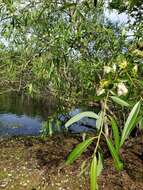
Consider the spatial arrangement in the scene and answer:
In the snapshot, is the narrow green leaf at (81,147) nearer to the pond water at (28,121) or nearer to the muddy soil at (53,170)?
the muddy soil at (53,170)

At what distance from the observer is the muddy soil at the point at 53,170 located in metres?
8.66

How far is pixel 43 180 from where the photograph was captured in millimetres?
8875

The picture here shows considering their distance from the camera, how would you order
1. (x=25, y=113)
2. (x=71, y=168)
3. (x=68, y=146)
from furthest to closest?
(x=25, y=113)
(x=68, y=146)
(x=71, y=168)

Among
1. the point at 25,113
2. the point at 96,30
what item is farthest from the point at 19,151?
the point at 25,113

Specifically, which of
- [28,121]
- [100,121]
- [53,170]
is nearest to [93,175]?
[100,121]

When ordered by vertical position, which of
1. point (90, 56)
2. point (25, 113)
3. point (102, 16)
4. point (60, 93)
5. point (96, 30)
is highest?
point (102, 16)

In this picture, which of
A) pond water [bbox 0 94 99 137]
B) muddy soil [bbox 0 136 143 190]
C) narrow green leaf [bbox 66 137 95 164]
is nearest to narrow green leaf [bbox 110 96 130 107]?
narrow green leaf [bbox 66 137 95 164]

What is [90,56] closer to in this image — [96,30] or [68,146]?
[96,30]

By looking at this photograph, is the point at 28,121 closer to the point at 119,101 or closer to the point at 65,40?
the point at 65,40

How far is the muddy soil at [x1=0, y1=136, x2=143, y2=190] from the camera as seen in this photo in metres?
8.66

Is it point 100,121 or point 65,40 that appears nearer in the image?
point 100,121

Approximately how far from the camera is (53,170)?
941 cm

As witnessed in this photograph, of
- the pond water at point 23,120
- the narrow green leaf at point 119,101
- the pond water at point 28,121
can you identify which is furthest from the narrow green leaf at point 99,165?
the pond water at point 23,120

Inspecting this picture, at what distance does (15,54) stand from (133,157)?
4574 millimetres
